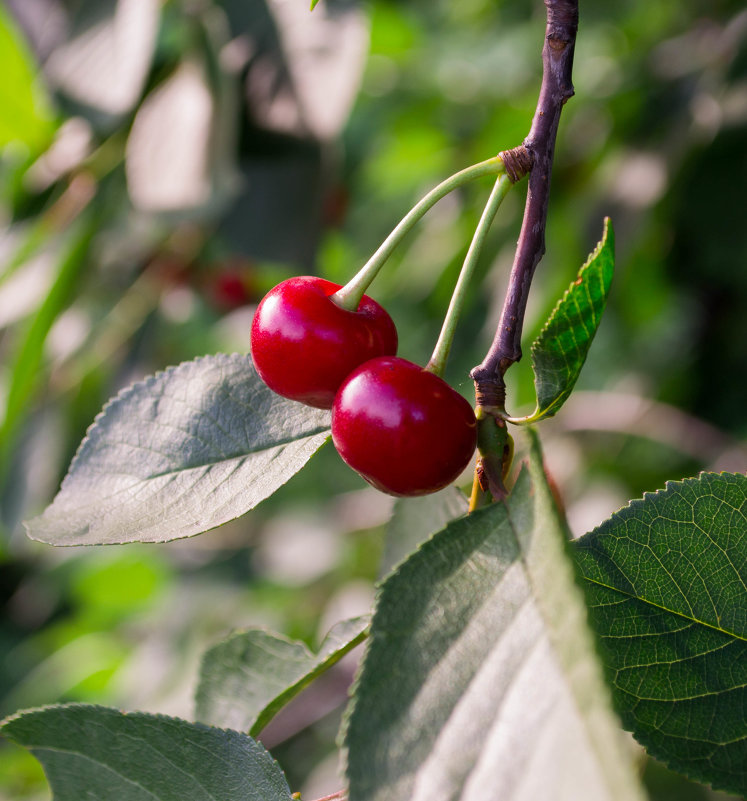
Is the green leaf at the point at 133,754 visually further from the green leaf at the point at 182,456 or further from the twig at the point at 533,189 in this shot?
the twig at the point at 533,189

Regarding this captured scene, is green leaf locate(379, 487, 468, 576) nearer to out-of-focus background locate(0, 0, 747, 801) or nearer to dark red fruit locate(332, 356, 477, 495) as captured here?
dark red fruit locate(332, 356, 477, 495)

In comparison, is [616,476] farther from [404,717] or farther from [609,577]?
[404,717]

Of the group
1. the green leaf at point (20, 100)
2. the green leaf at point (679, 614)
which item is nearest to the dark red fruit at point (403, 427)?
the green leaf at point (679, 614)

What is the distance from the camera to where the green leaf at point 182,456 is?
0.56 meters

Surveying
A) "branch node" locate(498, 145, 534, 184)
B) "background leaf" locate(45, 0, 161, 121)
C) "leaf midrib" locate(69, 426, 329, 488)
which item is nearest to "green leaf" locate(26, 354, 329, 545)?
Result: "leaf midrib" locate(69, 426, 329, 488)

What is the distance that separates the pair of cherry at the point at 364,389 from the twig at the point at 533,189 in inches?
1.0

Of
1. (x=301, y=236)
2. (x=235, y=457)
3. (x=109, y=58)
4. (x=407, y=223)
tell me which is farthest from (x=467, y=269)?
(x=109, y=58)

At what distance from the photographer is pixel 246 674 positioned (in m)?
0.75

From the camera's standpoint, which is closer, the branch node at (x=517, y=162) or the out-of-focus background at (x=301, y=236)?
the branch node at (x=517, y=162)

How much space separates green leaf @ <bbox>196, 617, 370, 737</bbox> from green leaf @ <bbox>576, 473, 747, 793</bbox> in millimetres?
263

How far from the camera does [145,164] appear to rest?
1.32m

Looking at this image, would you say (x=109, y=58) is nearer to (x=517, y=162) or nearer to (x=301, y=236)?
(x=301, y=236)

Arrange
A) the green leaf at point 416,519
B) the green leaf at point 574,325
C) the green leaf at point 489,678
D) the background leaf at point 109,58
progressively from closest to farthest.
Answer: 1. the green leaf at point 489,678
2. the green leaf at point 574,325
3. the green leaf at point 416,519
4. the background leaf at point 109,58

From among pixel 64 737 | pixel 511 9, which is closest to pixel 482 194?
pixel 511 9
